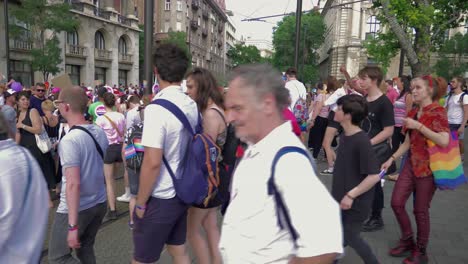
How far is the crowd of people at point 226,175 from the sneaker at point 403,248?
1 centimetres

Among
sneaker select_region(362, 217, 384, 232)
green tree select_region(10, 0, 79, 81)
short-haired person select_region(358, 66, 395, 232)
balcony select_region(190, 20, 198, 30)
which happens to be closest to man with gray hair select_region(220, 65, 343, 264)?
short-haired person select_region(358, 66, 395, 232)

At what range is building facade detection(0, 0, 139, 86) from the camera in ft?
110

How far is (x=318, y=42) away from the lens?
58.6 meters

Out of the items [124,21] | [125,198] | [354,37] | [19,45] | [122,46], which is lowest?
[125,198]

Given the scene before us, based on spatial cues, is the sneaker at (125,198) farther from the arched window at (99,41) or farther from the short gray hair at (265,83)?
the arched window at (99,41)

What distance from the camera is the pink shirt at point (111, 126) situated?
566 cm

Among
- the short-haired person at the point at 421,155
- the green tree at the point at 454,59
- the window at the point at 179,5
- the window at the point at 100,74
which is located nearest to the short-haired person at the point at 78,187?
the short-haired person at the point at 421,155

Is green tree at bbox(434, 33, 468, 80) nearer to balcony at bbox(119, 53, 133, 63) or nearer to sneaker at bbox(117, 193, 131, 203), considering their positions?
balcony at bbox(119, 53, 133, 63)

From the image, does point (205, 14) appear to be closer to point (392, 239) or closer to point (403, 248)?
point (392, 239)

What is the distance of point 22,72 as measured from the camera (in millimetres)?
30203

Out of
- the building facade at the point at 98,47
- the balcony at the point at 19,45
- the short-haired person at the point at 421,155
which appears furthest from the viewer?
the building facade at the point at 98,47

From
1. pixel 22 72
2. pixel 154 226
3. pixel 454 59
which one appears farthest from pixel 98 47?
pixel 454 59

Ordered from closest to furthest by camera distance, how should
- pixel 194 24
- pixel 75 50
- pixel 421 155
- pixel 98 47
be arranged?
pixel 421 155
pixel 75 50
pixel 98 47
pixel 194 24

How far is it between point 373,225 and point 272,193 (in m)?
3.91
